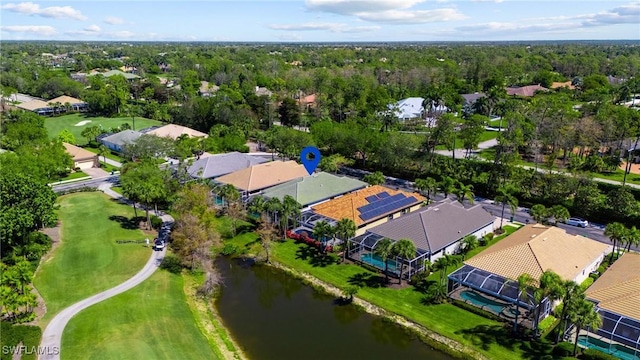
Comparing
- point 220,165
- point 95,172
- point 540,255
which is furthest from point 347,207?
point 95,172

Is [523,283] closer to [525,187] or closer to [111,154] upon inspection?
[525,187]

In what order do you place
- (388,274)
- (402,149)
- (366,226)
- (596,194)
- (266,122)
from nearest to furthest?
(388,274)
(366,226)
(596,194)
(402,149)
(266,122)

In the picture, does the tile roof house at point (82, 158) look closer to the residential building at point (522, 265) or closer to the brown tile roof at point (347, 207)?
the brown tile roof at point (347, 207)

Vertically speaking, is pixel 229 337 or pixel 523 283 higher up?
pixel 523 283

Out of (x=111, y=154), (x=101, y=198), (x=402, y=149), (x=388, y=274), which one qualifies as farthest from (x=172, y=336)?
(x=111, y=154)

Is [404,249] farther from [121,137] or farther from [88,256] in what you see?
[121,137]

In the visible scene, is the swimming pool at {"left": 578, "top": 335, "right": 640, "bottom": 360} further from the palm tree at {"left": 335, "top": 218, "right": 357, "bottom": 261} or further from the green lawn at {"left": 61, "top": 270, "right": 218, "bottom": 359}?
the green lawn at {"left": 61, "top": 270, "right": 218, "bottom": 359}
